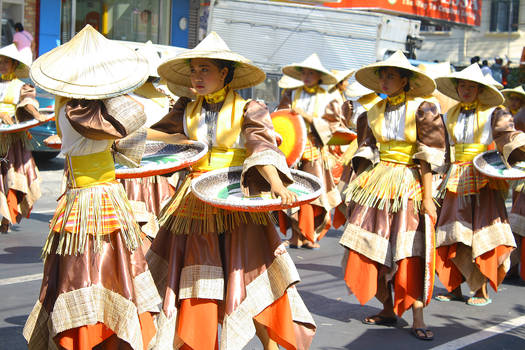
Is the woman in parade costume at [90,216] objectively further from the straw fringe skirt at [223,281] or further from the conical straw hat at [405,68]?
the conical straw hat at [405,68]

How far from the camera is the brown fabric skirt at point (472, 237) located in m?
6.96

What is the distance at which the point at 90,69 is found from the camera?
4270 millimetres

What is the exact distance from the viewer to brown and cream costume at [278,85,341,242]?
30.6 feet

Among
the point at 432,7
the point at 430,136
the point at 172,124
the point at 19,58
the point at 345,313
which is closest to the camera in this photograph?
the point at 172,124

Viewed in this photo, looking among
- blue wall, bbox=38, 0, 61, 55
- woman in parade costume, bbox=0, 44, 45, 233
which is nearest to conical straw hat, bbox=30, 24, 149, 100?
woman in parade costume, bbox=0, 44, 45, 233

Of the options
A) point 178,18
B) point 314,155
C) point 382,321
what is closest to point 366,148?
point 382,321

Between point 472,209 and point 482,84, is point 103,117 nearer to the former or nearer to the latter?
point 482,84

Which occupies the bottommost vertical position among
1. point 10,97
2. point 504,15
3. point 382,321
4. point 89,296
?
point 382,321

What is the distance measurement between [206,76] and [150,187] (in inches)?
113

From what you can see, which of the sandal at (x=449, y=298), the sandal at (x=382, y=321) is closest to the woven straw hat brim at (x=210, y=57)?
the sandal at (x=382, y=321)

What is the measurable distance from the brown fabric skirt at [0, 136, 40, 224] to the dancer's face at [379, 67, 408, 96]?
476cm

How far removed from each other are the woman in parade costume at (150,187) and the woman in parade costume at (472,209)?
8.56 ft

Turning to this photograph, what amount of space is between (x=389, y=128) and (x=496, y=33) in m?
31.1

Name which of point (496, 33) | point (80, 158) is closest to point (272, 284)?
point (80, 158)
